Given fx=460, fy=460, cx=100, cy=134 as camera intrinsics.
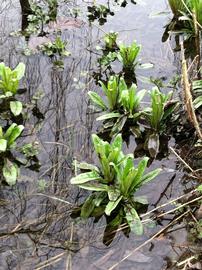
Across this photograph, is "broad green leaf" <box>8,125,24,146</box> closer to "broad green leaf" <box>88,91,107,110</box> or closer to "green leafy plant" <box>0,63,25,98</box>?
"green leafy plant" <box>0,63,25,98</box>

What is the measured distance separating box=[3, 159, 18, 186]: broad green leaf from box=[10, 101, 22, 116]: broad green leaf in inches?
30.4

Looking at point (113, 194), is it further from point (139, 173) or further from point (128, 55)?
point (128, 55)

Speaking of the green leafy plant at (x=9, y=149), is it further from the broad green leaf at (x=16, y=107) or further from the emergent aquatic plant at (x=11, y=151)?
the broad green leaf at (x=16, y=107)

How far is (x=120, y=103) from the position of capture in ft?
16.7

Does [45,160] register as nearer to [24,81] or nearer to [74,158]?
[74,158]

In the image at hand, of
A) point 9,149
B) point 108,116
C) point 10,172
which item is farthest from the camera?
point 108,116

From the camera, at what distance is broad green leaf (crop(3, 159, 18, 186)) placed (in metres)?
4.37

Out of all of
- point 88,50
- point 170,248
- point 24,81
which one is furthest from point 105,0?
point 170,248

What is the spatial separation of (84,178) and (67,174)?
0.44 m

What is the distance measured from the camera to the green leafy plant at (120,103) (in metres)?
4.93

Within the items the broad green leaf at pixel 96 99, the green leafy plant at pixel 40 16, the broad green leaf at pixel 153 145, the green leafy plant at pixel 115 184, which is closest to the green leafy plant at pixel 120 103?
the broad green leaf at pixel 96 99

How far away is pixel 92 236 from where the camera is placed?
156 inches

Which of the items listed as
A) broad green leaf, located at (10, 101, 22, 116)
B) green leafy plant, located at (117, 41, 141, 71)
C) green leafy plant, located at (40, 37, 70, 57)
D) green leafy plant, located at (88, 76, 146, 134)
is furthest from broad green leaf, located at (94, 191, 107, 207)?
green leafy plant, located at (40, 37, 70, 57)

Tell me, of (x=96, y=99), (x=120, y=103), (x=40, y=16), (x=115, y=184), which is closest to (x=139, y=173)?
(x=115, y=184)
